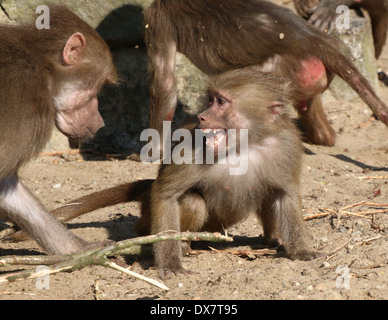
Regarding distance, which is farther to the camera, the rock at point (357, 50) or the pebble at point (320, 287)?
the rock at point (357, 50)

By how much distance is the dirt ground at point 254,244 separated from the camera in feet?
11.3

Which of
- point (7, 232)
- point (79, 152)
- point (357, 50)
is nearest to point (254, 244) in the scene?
point (7, 232)

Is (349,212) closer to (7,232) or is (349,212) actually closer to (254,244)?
(254,244)

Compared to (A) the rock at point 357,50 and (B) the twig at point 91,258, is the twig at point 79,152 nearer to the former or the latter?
(A) the rock at point 357,50

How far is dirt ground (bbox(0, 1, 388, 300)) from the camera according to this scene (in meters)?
3.46

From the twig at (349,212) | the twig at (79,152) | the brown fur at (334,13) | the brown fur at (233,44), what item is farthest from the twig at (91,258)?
the brown fur at (334,13)

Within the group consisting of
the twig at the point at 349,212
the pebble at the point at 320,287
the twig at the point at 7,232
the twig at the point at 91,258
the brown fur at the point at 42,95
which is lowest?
the pebble at the point at 320,287

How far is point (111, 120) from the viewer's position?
7070 mm

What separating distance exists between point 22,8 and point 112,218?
252 cm

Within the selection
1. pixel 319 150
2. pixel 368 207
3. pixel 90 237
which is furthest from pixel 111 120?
pixel 368 207

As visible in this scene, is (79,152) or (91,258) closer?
(91,258)

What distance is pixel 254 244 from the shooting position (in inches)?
177

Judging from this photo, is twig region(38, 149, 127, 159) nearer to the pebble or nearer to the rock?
the rock

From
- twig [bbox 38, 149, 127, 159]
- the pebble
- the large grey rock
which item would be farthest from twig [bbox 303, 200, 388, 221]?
twig [bbox 38, 149, 127, 159]
